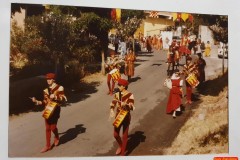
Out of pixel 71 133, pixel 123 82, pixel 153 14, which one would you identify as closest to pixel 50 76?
pixel 71 133

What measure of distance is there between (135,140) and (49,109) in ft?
2.19

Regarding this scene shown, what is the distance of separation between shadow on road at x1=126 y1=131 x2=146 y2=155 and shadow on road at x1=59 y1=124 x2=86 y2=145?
350 mm

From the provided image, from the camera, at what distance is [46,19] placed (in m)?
2.36

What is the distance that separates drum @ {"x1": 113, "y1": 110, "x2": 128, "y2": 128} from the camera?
241cm

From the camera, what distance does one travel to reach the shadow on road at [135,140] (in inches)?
95.0

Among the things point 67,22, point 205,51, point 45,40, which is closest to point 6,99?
point 45,40

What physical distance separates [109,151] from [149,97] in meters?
0.51

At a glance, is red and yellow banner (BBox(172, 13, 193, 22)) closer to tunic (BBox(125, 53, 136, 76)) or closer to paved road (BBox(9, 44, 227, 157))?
paved road (BBox(9, 44, 227, 157))

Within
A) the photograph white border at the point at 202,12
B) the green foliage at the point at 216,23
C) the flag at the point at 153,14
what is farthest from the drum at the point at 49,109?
the green foliage at the point at 216,23

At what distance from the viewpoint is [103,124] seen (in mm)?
2396

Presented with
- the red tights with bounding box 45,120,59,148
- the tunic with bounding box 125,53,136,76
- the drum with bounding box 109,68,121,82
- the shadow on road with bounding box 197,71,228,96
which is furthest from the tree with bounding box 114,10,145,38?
the red tights with bounding box 45,120,59,148

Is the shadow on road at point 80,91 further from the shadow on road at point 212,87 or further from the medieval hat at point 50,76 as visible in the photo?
the shadow on road at point 212,87

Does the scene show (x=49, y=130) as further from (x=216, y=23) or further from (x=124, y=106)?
(x=216, y=23)
